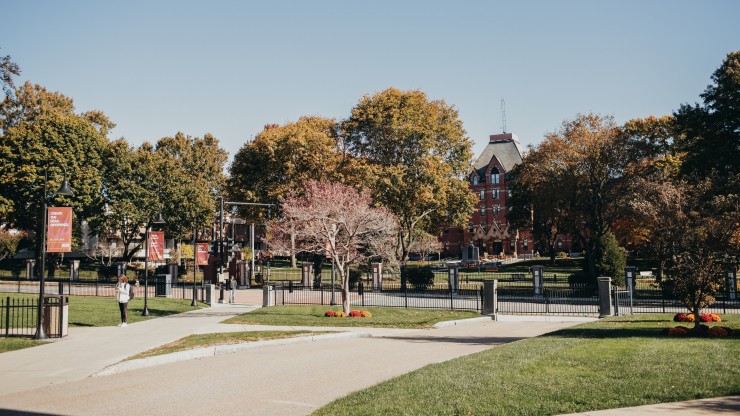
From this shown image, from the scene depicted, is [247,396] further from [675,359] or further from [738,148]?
[738,148]

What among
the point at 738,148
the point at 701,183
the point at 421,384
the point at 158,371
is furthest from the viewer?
the point at 701,183

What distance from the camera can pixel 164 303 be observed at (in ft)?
106

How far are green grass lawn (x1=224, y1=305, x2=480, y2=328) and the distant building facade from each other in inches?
2864

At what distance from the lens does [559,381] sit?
34.0 feet

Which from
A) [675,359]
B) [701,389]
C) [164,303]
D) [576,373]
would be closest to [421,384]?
[576,373]

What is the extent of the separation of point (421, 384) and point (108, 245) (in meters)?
59.1

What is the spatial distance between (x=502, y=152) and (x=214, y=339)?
9687 cm

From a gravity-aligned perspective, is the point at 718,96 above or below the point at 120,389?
above

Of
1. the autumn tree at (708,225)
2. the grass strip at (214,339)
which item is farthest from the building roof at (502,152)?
the grass strip at (214,339)

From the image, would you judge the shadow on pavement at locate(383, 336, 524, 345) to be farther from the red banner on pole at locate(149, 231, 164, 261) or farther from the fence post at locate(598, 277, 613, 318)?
the red banner on pole at locate(149, 231, 164, 261)

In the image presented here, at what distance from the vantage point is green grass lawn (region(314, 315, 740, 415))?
895cm

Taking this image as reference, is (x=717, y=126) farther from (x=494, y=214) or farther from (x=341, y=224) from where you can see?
(x=494, y=214)

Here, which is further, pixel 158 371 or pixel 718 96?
pixel 718 96

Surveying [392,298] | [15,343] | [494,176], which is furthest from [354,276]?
[494,176]
